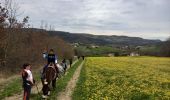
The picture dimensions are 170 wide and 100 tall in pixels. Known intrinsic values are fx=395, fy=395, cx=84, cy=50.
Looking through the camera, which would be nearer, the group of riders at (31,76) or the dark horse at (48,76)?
A: the group of riders at (31,76)

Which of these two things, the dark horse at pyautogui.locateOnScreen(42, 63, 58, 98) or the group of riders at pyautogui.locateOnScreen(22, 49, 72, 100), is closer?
the group of riders at pyautogui.locateOnScreen(22, 49, 72, 100)

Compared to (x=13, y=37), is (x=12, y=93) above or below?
below

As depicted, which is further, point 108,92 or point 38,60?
point 38,60

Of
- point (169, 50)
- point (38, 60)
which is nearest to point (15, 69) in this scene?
point (38, 60)

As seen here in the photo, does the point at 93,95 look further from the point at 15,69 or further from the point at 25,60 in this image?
the point at 25,60

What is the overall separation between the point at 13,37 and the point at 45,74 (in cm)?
2194

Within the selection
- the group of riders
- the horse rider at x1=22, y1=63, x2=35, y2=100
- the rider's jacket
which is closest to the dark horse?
the group of riders

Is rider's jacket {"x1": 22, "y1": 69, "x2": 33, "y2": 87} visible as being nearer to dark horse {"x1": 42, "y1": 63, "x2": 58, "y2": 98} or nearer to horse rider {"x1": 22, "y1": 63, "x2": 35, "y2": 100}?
horse rider {"x1": 22, "y1": 63, "x2": 35, "y2": 100}

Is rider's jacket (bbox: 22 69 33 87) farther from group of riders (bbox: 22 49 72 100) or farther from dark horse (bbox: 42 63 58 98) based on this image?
dark horse (bbox: 42 63 58 98)

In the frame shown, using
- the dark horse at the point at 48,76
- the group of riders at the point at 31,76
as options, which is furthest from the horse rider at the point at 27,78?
the dark horse at the point at 48,76

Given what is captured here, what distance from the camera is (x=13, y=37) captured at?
45.6 m

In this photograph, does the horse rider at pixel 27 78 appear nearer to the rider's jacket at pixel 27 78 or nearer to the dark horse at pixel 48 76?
the rider's jacket at pixel 27 78

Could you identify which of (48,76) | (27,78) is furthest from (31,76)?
(48,76)

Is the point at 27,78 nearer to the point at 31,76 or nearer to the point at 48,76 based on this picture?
the point at 31,76
